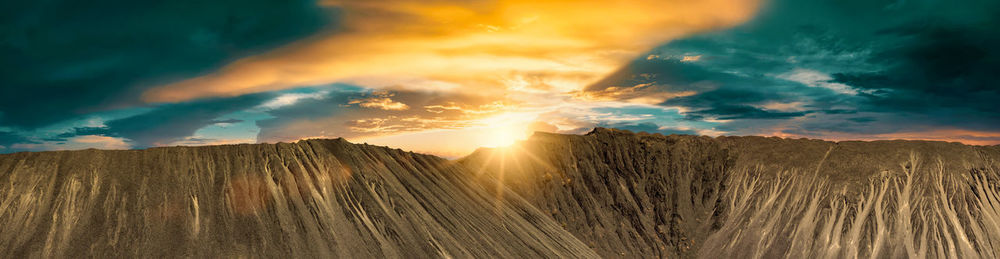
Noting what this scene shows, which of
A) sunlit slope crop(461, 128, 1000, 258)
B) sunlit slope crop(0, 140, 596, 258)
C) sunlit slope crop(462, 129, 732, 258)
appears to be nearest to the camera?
sunlit slope crop(0, 140, 596, 258)

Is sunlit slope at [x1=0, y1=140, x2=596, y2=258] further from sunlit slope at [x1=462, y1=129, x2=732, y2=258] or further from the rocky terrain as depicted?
sunlit slope at [x1=462, y1=129, x2=732, y2=258]

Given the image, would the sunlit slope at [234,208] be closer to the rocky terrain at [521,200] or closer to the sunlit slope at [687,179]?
the rocky terrain at [521,200]

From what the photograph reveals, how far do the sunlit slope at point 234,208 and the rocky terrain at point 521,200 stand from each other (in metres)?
0.10

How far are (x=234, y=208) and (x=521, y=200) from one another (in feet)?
92.0

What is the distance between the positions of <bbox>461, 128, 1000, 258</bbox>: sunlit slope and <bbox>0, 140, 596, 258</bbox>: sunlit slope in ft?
57.5

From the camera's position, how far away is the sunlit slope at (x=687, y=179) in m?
58.7

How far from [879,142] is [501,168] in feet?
139

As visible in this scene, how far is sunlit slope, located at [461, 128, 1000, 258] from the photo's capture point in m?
58.7

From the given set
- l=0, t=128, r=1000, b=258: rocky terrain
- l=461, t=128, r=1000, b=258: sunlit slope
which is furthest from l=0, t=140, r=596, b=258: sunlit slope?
l=461, t=128, r=1000, b=258: sunlit slope

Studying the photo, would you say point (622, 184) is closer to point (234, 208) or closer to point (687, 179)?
point (687, 179)

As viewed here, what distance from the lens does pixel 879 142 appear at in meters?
65.6

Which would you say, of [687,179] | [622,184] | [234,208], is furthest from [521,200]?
[234,208]

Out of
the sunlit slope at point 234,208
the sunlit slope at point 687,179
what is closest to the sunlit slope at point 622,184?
the sunlit slope at point 687,179

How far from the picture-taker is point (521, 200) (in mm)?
56156
